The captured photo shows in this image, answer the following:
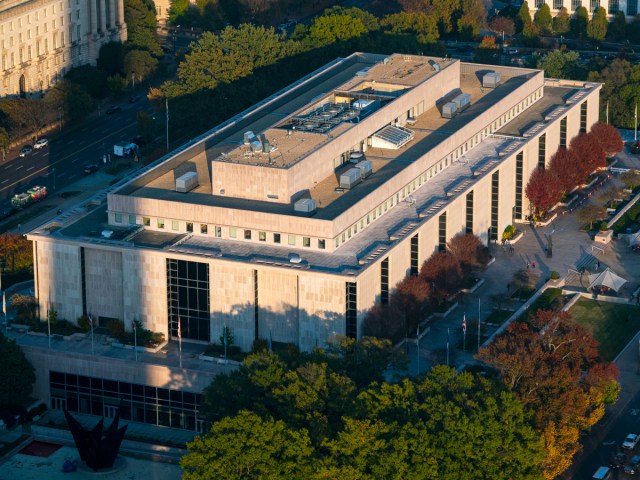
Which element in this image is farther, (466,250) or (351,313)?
(466,250)

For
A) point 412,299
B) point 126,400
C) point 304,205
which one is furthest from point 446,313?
point 126,400

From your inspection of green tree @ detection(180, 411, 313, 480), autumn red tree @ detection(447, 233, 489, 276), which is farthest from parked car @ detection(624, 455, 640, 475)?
autumn red tree @ detection(447, 233, 489, 276)

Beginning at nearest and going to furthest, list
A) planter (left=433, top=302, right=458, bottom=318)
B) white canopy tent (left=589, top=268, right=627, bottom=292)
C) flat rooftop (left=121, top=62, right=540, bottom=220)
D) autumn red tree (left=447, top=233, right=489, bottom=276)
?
flat rooftop (left=121, top=62, right=540, bottom=220) → planter (left=433, top=302, right=458, bottom=318) → autumn red tree (left=447, top=233, right=489, bottom=276) → white canopy tent (left=589, top=268, right=627, bottom=292)

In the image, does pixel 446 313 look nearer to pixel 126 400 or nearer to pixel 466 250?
pixel 466 250

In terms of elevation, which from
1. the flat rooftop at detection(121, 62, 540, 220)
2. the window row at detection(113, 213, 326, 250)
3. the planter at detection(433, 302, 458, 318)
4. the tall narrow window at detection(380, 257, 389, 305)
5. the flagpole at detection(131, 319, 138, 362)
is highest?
the flat rooftop at detection(121, 62, 540, 220)

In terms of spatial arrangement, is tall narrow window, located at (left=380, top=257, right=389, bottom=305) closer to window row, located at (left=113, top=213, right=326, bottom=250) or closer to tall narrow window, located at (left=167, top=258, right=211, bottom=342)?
window row, located at (left=113, top=213, right=326, bottom=250)

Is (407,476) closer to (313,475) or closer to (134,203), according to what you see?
(313,475)
